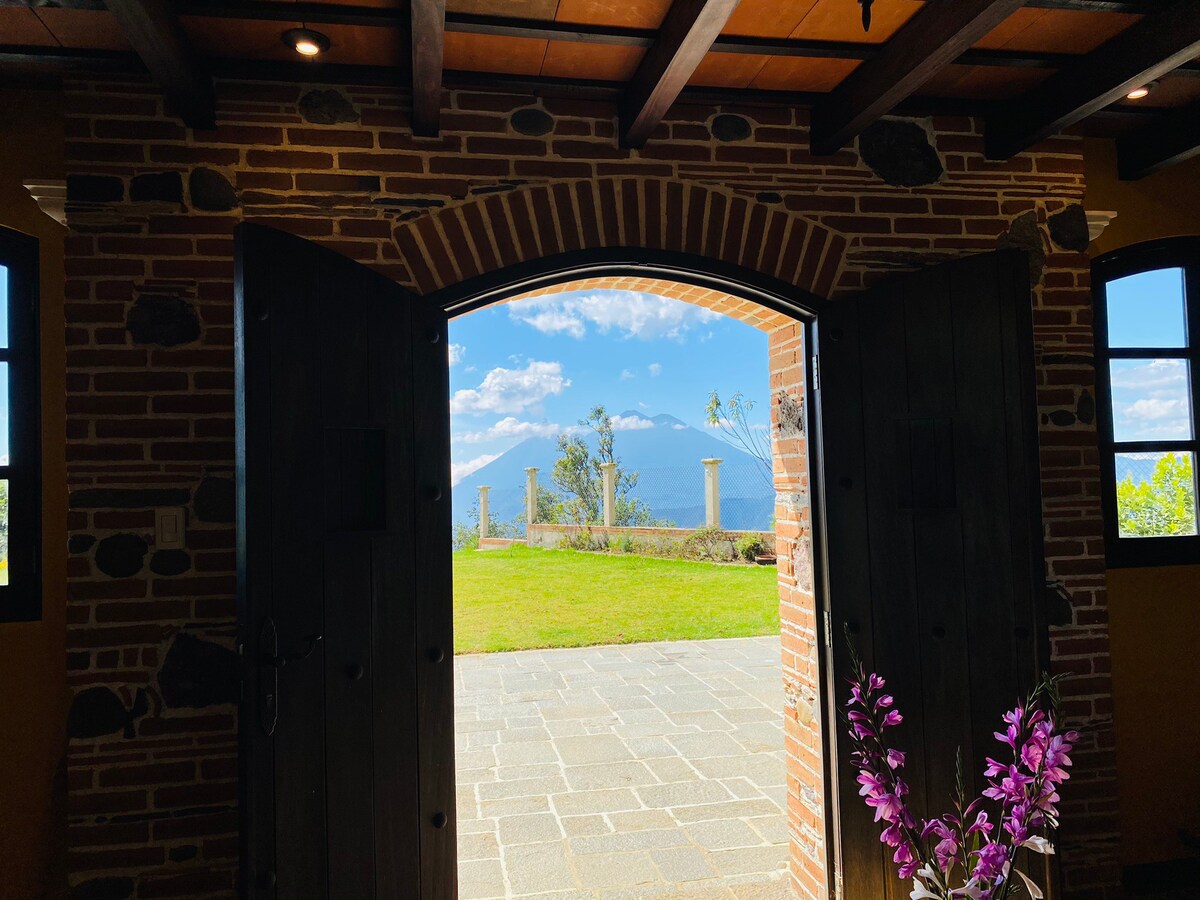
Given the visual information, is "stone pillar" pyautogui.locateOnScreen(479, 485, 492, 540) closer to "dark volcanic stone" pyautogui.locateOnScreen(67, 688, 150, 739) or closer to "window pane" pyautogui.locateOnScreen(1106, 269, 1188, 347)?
"window pane" pyautogui.locateOnScreen(1106, 269, 1188, 347)

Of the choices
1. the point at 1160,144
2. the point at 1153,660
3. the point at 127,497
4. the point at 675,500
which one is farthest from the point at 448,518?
the point at 675,500

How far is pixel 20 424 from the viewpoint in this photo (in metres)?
2.58

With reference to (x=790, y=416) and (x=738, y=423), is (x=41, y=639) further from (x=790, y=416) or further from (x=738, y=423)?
(x=738, y=423)

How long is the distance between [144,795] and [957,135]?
3.37 meters

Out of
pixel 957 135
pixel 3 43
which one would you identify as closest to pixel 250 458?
pixel 3 43

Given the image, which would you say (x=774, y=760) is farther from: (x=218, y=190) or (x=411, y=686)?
(x=218, y=190)

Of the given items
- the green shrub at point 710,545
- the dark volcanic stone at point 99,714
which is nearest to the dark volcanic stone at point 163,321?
the dark volcanic stone at point 99,714

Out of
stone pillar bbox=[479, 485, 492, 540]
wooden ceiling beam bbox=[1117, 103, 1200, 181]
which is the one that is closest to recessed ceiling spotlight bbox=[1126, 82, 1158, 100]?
wooden ceiling beam bbox=[1117, 103, 1200, 181]

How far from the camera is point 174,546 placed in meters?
2.28

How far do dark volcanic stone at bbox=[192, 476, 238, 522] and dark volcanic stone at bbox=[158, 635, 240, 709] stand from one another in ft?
1.17

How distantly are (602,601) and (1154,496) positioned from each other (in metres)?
7.01

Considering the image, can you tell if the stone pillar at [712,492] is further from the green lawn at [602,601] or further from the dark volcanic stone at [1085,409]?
the dark volcanic stone at [1085,409]

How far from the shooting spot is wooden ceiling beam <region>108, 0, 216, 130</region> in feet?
6.04

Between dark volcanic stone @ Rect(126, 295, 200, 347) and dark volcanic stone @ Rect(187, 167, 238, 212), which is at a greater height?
dark volcanic stone @ Rect(187, 167, 238, 212)
